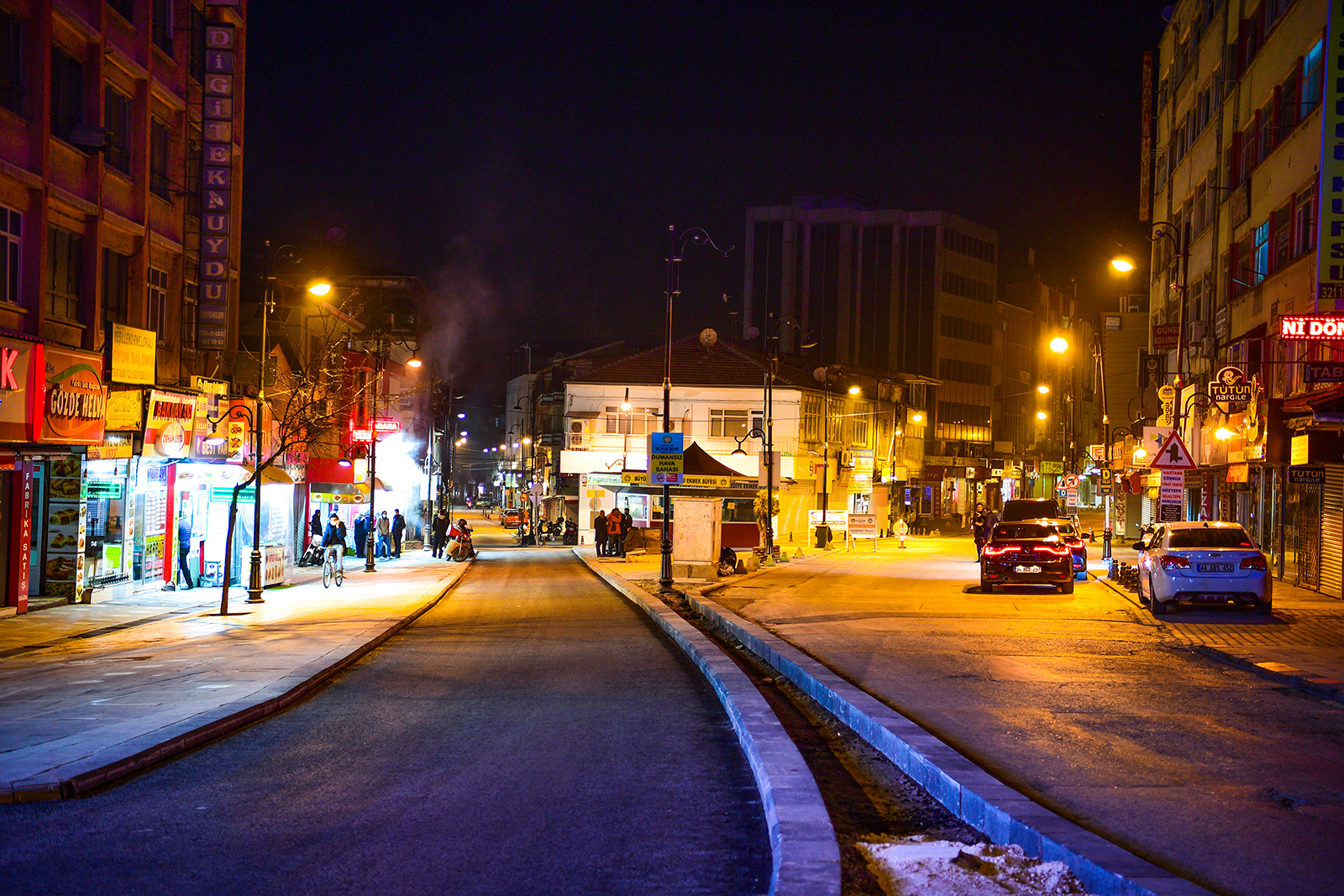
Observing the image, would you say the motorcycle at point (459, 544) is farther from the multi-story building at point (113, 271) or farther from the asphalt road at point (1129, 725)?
the asphalt road at point (1129, 725)

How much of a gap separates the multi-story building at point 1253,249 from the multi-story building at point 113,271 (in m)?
21.8

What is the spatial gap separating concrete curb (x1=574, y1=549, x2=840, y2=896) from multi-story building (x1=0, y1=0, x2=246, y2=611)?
13.4m

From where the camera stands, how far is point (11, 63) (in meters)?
19.3

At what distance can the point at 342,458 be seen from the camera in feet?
141

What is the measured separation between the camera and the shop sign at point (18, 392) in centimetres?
1759

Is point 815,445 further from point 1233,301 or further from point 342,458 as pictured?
point 1233,301

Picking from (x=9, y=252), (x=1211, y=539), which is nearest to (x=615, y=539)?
(x=1211, y=539)

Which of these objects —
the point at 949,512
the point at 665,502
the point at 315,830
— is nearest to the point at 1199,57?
the point at 665,502

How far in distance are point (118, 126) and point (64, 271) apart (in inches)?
153

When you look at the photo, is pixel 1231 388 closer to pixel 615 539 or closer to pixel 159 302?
pixel 159 302

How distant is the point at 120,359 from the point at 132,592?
4.96 meters

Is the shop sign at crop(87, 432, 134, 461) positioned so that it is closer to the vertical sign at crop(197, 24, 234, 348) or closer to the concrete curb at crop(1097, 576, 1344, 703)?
the vertical sign at crop(197, 24, 234, 348)

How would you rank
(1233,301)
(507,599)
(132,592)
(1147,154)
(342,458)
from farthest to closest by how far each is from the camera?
(1147,154) < (342,458) < (1233,301) < (507,599) < (132,592)

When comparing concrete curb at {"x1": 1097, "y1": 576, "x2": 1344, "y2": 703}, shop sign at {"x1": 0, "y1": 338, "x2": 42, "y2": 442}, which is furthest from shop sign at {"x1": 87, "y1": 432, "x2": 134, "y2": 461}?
concrete curb at {"x1": 1097, "y1": 576, "x2": 1344, "y2": 703}
